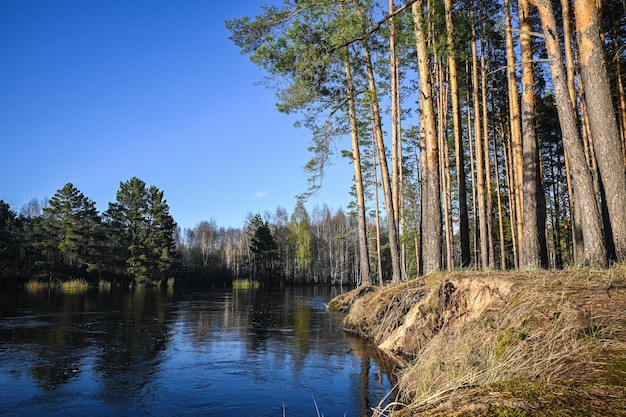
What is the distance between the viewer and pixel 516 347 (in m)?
3.44

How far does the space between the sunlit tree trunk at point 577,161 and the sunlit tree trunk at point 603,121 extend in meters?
0.21

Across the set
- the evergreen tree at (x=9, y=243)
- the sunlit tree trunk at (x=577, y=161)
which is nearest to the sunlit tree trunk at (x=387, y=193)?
the sunlit tree trunk at (x=577, y=161)

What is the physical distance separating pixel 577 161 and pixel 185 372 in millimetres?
7360

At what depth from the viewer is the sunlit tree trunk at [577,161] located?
655 centimetres

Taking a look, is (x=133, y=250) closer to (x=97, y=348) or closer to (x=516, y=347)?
(x=97, y=348)

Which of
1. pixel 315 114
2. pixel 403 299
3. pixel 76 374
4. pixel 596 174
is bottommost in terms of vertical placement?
pixel 76 374

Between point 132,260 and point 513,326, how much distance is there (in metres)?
41.0

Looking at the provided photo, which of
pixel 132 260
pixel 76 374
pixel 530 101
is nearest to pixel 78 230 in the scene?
pixel 132 260

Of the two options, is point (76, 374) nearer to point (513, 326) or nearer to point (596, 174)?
point (513, 326)

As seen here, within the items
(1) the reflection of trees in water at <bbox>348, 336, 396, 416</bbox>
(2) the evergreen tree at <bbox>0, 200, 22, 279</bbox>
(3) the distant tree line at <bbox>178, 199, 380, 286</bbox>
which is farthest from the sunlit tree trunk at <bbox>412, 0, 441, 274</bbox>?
(3) the distant tree line at <bbox>178, 199, 380, 286</bbox>

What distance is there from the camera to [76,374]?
19.5 ft

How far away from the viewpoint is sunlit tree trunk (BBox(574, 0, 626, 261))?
6.32 m

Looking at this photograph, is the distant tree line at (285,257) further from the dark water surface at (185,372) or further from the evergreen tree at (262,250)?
the dark water surface at (185,372)

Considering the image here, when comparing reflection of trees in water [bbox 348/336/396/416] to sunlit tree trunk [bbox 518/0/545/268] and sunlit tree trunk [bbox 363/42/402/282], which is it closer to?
sunlit tree trunk [bbox 518/0/545/268]
